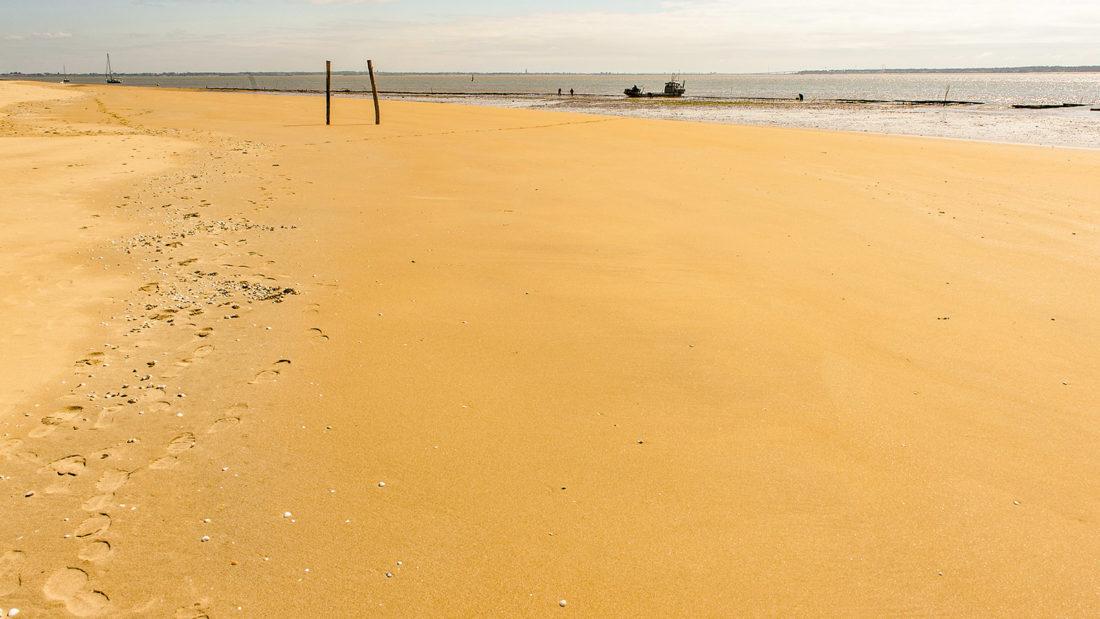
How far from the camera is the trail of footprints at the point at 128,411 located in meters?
2.36

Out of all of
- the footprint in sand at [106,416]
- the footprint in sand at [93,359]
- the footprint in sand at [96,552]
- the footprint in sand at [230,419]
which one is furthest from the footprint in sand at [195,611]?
the footprint in sand at [93,359]

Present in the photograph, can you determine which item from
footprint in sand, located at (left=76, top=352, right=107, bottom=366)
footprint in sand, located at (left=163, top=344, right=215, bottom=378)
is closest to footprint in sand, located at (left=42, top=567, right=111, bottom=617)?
footprint in sand, located at (left=163, top=344, right=215, bottom=378)

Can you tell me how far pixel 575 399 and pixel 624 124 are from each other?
2100 cm

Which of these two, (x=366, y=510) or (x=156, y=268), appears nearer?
(x=366, y=510)

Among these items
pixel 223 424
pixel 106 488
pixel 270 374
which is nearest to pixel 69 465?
pixel 106 488

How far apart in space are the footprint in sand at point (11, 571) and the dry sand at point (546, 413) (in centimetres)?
1

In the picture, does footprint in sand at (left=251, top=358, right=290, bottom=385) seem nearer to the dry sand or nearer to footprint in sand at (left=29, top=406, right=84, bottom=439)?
the dry sand

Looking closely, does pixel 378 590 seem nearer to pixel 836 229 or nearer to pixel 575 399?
pixel 575 399

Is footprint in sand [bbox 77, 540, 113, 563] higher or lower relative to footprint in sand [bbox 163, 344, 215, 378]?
lower

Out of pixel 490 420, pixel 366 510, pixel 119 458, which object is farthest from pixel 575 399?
pixel 119 458

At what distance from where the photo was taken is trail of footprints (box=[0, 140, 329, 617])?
7.73 ft

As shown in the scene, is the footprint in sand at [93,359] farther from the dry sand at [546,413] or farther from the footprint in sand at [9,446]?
the footprint in sand at [9,446]

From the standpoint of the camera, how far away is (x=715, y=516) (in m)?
2.70

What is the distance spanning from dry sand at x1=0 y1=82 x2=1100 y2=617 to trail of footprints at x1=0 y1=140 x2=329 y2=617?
0.7 inches
